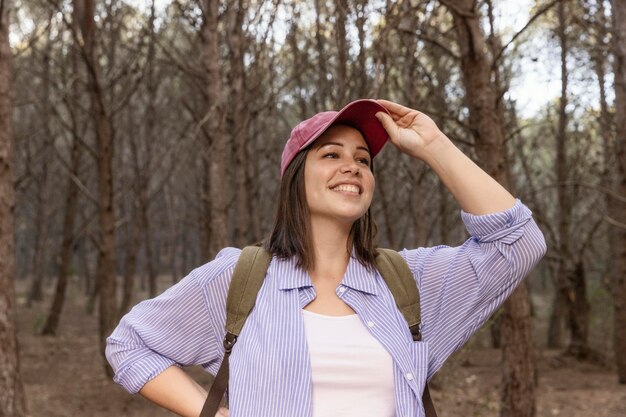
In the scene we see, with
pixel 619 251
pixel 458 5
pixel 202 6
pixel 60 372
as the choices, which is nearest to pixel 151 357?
pixel 458 5

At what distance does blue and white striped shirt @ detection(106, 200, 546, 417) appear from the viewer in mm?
1882

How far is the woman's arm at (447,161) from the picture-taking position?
2.01 meters

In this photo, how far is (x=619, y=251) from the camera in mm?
10258

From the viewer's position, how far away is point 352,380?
6.20 feet

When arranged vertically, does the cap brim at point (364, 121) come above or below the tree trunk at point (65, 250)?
above

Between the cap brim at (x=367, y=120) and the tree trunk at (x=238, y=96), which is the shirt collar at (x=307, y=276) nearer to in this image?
the cap brim at (x=367, y=120)

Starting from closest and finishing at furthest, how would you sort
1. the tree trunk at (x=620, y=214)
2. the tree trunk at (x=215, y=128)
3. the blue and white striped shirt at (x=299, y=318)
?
the blue and white striped shirt at (x=299, y=318), the tree trunk at (x=215, y=128), the tree trunk at (x=620, y=214)

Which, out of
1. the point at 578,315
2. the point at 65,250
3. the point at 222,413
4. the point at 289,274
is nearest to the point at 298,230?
the point at 289,274

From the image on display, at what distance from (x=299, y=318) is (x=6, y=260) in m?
3.35

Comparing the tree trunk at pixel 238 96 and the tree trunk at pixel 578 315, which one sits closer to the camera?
the tree trunk at pixel 238 96

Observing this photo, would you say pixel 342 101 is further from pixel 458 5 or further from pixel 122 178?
pixel 122 178

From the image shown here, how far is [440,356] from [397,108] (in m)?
0.69

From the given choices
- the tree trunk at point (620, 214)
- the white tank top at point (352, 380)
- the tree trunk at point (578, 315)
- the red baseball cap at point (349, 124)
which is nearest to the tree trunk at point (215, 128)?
the tree trunk at point (620, 214)

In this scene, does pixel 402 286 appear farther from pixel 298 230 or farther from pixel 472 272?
pixel 298 230
